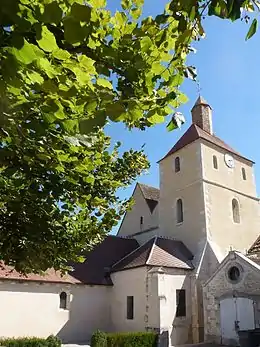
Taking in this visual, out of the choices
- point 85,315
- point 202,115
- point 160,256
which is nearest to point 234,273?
point 160,256

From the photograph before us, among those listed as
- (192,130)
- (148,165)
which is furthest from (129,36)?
(192,130)

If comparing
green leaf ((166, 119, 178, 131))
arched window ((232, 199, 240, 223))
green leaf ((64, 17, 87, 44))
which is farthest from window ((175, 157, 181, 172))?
green leaf ((64, 17, 87, 44))

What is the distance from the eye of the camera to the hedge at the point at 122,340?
1500 cm

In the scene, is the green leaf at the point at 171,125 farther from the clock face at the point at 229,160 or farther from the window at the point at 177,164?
the clock face at the point at 229,160

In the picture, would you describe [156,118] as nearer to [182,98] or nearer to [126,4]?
[182,98]

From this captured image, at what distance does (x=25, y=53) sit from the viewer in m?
2.09

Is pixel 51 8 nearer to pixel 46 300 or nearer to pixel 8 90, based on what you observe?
pixel 8 90

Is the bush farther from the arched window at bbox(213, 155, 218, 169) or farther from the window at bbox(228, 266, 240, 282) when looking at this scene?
the arched window at bbox(213, 155, 218, 169)

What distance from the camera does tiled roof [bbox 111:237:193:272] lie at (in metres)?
20.0

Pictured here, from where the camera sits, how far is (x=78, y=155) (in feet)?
15.4

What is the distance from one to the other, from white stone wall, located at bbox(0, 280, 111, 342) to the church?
51mm

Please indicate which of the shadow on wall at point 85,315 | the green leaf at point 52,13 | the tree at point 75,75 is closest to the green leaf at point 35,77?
the tree at point 75,75

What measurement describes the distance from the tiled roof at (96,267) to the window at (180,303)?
4.63m

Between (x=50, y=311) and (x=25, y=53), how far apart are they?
769 inches
